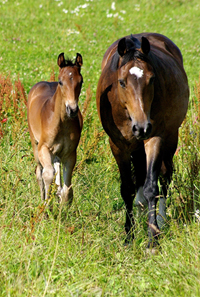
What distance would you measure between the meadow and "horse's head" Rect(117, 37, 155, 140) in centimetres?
75

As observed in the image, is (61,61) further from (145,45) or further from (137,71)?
(137,71)

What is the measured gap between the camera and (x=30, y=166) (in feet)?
17.6

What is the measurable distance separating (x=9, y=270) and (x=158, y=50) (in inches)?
121

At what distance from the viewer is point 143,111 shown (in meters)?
3.37

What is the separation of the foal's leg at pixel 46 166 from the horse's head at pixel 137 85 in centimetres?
140

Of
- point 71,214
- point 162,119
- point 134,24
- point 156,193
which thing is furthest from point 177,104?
point 134,24

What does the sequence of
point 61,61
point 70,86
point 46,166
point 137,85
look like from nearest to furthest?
1. point 137,85
2. point 70,86
3. point 61,61
4. point 46,166

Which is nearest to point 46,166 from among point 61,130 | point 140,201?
point 61,130

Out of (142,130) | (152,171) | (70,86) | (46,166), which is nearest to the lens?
(142,130)

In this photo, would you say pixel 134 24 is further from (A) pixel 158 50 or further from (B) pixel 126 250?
(B) pixel 126 250

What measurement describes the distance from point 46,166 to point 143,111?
1.71 metres

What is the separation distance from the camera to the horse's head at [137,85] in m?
3.32

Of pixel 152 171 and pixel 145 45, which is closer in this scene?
pixel 145 45

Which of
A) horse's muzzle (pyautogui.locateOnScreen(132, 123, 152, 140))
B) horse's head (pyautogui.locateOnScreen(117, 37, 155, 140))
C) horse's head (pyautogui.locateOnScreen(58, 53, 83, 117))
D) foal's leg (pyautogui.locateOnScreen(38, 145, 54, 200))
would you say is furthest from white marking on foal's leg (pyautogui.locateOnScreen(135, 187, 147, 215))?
horse's muzzle (pyautogui.locateOnScreen(132, 123, 152, 140))
